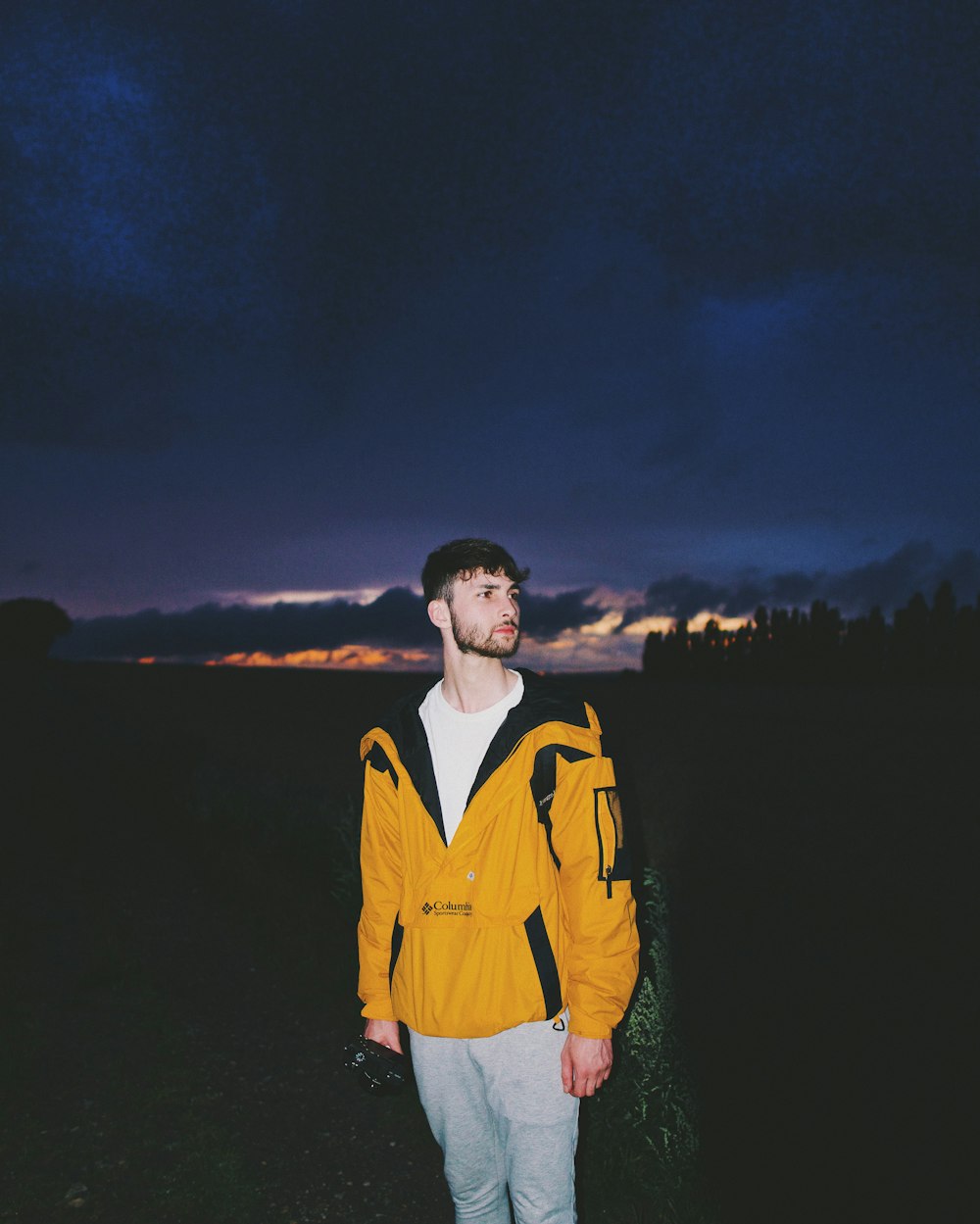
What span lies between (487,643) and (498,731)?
1.00 ft

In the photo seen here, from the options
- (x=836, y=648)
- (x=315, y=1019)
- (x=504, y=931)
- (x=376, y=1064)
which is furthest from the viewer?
(x=836, y=648)

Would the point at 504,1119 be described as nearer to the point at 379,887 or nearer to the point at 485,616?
the point at 379,887

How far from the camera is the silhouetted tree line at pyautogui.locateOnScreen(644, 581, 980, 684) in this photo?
139ft

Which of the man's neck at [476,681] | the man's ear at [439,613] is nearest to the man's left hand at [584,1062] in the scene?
the man's neck at [476,681]

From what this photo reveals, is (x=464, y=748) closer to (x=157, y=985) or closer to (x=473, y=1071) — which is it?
(x=473, y=1071)

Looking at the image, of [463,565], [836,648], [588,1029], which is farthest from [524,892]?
[836,648]

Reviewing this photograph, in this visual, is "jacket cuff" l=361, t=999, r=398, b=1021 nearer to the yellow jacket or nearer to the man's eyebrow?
the yellow jacket

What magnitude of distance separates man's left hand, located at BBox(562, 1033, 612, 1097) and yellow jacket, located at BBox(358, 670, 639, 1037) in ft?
0.13

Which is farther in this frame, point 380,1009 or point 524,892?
point 380,1009

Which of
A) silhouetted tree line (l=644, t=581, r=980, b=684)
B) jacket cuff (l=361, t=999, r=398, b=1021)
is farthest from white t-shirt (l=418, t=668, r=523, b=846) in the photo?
silhouetted tree line (l=644, t=581, r=980, b=684)

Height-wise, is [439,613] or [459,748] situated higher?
[439,613]

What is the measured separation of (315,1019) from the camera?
5.74m

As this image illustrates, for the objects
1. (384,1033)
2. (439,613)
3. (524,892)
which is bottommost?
(384,1033)

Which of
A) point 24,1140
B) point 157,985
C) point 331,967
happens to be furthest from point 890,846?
point 24,1140
